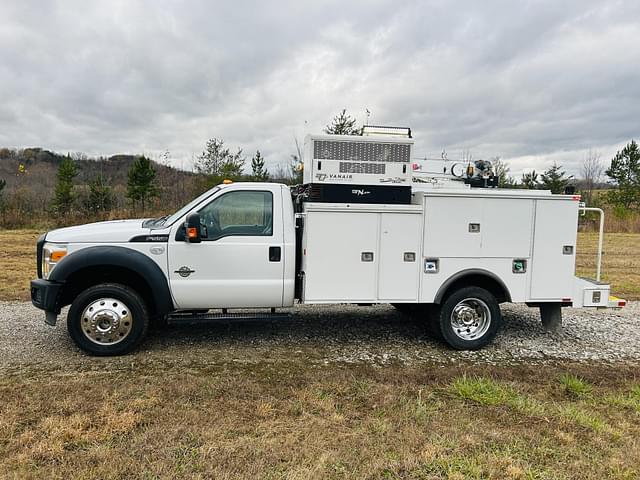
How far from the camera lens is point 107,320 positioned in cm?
510

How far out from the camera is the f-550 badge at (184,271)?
5180 millimetres

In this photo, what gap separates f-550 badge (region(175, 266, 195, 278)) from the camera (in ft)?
17.0

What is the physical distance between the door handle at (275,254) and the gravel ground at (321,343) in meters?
1.14

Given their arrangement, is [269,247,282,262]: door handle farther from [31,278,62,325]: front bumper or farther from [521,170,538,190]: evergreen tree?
[521,170,538,190]: evergreen tree

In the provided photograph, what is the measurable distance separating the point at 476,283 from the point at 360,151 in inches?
87.4

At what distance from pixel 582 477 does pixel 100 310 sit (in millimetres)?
4721

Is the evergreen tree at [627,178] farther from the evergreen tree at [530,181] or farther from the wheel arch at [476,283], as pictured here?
the wheel arch at [476,283]

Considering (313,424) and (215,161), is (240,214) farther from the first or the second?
(215,161)

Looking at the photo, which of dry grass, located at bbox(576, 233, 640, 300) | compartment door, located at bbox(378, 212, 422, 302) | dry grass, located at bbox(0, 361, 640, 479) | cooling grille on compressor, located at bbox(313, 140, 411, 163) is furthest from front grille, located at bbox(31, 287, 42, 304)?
dry grass, located at bbox(576, 233, 640, 300)

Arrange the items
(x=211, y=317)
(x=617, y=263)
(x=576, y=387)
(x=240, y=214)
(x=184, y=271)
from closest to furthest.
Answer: (x=576, y=387), (x=184, y=271), (x=211, y=317), (x=240, y=214), (x=617, y=263)

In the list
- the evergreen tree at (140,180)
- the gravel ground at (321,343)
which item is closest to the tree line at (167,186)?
the evergreen tree at (140,180)

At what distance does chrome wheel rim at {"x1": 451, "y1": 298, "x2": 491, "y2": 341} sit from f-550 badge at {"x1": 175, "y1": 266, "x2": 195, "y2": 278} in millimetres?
3200

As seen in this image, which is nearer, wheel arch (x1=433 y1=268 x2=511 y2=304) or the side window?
the side window

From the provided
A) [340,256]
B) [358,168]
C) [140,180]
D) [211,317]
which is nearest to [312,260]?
[340,256]
